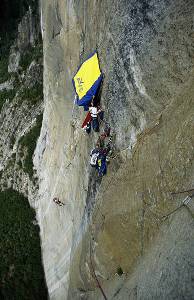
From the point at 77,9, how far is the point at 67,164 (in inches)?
299

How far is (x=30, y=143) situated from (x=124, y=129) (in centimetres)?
1575

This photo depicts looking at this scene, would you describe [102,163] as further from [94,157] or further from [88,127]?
[88,127]

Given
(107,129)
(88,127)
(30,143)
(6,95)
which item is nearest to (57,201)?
(88,127)

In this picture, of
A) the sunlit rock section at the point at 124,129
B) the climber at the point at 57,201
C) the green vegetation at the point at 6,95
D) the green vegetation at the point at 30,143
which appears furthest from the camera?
the green vegetation at the point at 6,95

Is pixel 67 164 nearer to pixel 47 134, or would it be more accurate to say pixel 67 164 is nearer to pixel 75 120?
pixel 75 120

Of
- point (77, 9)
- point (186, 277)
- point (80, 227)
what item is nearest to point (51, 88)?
point (77, 9)

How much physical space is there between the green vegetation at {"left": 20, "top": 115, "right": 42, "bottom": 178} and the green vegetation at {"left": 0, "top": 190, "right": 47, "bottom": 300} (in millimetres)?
2288

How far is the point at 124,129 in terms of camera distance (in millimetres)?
17125

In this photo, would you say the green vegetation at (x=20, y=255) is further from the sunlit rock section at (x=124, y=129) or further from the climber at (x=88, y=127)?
the climber at (x=88, y=127)

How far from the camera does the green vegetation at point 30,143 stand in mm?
31203

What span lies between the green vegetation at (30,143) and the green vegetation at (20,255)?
2288 millimetres

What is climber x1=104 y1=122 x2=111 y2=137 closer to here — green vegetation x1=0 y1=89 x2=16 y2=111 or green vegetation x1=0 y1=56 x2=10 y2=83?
green vegetation x1=0 y1=89 x2=16 y2=111

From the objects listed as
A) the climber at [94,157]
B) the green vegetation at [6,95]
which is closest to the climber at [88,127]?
the climber at [94,157]

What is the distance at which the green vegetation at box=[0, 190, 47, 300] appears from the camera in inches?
1152
